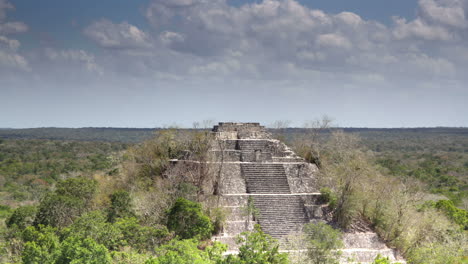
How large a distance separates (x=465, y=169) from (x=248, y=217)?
52665 mm

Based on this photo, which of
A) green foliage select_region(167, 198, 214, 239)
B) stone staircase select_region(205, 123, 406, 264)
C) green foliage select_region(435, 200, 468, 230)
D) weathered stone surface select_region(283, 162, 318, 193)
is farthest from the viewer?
green foliage select_region(435, 200, 468, 230)

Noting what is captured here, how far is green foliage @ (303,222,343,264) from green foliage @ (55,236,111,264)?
7.21 metres

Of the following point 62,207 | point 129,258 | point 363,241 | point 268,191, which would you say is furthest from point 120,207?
point 363,241

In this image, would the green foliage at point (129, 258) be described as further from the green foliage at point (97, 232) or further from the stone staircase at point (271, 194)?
the stone staircase at point (271, 194)

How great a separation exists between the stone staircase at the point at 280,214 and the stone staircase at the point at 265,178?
60 centimetres

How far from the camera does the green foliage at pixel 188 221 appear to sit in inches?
768

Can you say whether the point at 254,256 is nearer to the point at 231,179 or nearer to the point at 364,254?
the point at 364,254

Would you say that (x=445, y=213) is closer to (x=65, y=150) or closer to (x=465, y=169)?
(x=465, y=169)

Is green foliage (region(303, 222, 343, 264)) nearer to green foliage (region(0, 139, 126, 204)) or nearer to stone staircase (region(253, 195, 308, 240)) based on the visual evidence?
stone staircase (region(253, 195, 308, 240))

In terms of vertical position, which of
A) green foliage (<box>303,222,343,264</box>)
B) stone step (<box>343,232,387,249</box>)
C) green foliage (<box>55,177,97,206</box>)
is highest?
green foliage (<box>55,177,97,206</box>)

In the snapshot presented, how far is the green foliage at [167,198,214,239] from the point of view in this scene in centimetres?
1952

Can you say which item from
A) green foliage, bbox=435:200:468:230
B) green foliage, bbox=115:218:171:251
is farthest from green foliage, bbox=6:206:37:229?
green foliage, bbox=435:200:468:230

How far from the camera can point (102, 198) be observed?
24.3 meters

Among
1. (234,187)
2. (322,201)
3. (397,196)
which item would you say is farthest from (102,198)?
(397,196)
